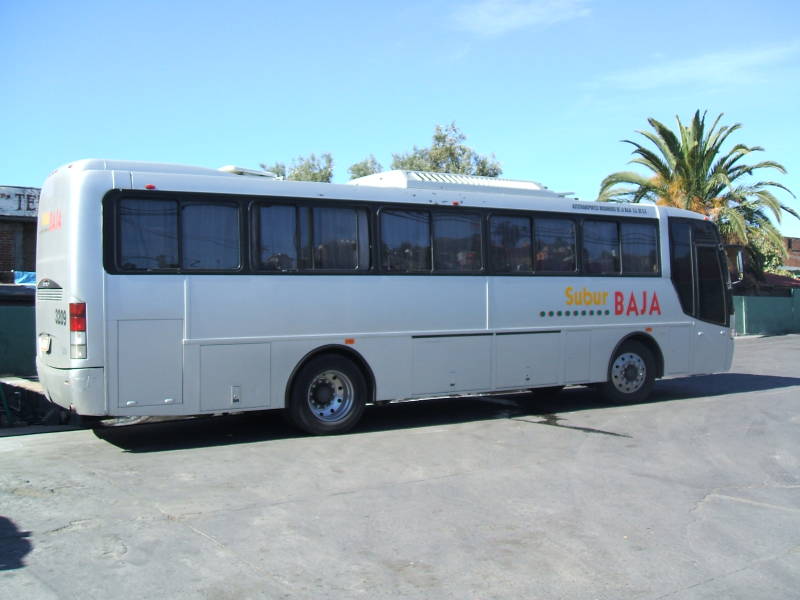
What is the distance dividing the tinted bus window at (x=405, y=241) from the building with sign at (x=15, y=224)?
1498cm

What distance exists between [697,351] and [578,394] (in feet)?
7.44

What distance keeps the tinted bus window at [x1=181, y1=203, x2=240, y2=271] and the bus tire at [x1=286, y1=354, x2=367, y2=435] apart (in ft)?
5.63

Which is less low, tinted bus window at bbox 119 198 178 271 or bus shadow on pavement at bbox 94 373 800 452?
tinted bus window at bbox 119 198 178 271

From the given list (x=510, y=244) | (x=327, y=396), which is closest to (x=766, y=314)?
(x=510, y=244)

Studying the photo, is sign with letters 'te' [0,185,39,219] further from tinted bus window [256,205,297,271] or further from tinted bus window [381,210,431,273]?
tinted bus window [381,210,431,273]

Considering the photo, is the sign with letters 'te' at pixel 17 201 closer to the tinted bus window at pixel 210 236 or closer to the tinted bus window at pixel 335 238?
the tinted bus window at pixel 210 236

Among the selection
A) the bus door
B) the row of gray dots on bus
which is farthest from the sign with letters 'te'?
the bus door

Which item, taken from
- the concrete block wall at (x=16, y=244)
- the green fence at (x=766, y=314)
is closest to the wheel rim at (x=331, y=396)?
→ the concrete block wall at (x=16, y=244)

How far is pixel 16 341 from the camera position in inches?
628

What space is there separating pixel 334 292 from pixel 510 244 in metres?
3.13

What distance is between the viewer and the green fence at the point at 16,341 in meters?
15.8

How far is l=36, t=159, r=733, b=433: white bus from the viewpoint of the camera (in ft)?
28.9

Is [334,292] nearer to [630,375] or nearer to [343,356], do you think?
[343,356]

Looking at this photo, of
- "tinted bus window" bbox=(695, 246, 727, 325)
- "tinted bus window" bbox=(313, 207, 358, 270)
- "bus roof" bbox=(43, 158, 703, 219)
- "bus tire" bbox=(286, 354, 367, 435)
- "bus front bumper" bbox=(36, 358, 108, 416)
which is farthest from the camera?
"tinted bus window" bbox=(695, 246, 727, 325)
